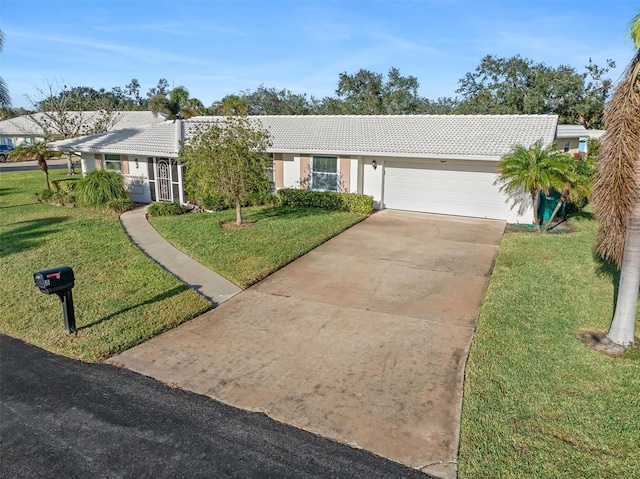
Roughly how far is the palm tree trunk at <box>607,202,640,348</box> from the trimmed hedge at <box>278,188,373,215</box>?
1104 cm

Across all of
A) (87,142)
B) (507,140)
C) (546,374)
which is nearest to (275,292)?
(546,374)

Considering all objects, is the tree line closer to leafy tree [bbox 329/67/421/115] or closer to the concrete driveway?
leafy tree [bbox 329/67/421/115]

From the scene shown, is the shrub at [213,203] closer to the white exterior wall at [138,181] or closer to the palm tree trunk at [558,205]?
the white exterior wall at [138,181]

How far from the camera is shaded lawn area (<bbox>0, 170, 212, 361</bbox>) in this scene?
6.71 meters

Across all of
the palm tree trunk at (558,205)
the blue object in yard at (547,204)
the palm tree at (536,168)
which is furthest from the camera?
the blue object in yard at (547,204)

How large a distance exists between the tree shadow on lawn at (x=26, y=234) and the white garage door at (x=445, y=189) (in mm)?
12092

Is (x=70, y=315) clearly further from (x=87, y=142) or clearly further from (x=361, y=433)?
(x=87, y=142)

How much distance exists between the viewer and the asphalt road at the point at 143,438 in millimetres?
4117

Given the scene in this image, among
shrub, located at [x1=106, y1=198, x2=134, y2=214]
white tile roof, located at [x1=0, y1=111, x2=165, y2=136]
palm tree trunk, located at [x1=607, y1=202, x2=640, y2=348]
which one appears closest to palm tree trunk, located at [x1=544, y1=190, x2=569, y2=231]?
palm tree trunk, located at [x1=607, y1=202, x2=640, y2=348]

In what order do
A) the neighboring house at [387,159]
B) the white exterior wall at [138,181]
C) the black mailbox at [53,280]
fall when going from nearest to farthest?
the black mailbox at [53,280]
the neighboring house at [387,159]
the white exterior wall at [138,181]

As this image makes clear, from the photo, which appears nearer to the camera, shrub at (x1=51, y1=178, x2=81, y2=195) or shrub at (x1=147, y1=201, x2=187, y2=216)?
shrub at (x1=147, y1=201, x2=187, y2=216)

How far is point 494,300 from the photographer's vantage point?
27.6 feet

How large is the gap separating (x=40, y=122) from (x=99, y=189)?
121 feet

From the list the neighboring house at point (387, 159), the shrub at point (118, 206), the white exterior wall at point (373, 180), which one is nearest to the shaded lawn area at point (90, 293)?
the shrub at point (118, 206)
